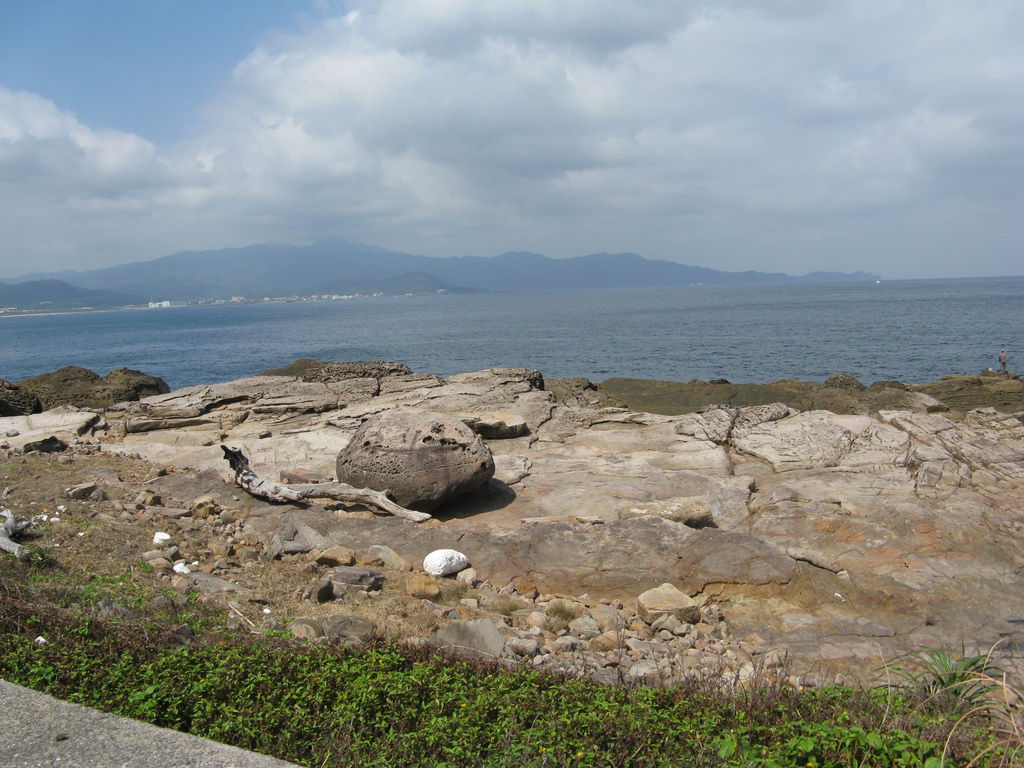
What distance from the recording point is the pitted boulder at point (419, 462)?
11281 mm

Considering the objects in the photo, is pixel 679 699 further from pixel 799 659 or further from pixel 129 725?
pixel 129 725

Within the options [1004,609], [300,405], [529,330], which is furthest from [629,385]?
[529,330]

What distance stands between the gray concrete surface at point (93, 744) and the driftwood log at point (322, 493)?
6698 mm

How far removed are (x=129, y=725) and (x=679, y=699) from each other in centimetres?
357

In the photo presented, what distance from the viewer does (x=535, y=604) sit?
28.6 feet

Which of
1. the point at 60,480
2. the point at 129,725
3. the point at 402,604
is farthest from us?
the point at 60,480

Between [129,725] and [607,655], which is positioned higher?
[129,725]

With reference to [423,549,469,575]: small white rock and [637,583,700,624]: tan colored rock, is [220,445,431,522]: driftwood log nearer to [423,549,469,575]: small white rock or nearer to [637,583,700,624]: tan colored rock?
[423,549,469,575]: small white rock

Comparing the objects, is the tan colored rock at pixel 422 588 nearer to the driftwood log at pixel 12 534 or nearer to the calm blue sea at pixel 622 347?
the driftwood log at pixel 12 534

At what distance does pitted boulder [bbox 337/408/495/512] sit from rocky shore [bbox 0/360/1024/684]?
53 centimetres

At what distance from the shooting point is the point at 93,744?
3982mm

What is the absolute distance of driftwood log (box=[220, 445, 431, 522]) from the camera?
36.4ft

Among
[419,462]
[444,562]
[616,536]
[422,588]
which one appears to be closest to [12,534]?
[422,588]

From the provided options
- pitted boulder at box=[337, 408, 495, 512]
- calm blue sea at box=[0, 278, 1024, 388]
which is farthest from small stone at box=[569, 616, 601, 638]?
calm blue sea at box=[0, 278, 1024, 388]
